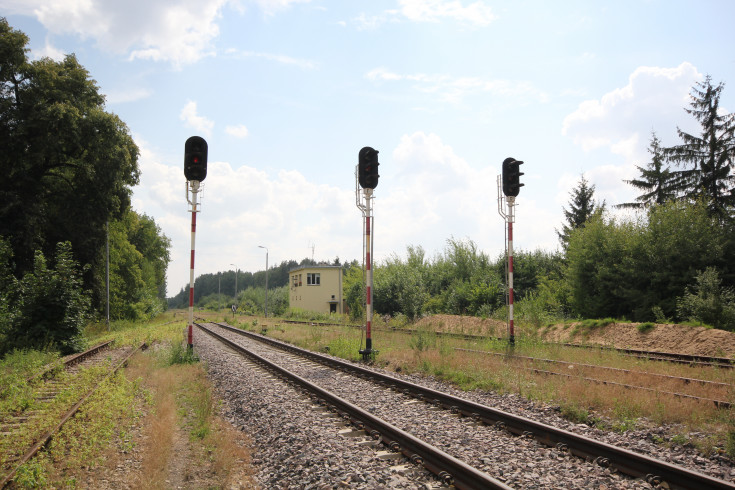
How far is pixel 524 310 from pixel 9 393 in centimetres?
2231

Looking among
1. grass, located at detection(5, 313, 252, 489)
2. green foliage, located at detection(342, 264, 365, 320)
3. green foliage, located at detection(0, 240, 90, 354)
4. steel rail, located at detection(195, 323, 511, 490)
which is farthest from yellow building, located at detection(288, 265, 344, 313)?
steel rail, located at detection(195, 323, 511, 490)

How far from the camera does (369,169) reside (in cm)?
1425

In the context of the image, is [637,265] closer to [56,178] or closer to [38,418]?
[38,418]

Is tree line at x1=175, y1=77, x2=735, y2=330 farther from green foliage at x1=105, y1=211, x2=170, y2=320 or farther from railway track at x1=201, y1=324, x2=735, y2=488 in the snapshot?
green foliage at x1=105, y1=211, x2=170, y2=320

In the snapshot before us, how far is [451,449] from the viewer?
5.39 m

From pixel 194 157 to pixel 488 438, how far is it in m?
12.4


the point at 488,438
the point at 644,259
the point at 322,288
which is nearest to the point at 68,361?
the point at 488,438

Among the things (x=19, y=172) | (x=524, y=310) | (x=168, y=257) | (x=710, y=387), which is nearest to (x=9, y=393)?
(x=710, y=387)

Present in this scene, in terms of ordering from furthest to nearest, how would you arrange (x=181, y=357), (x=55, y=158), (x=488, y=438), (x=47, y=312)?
(x=55, y=158) < (x=47, y=312) < (x=181, y=357) < (x=488, y=438)

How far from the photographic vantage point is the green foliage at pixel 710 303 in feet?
52.6

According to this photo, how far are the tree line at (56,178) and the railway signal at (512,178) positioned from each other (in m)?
16.0

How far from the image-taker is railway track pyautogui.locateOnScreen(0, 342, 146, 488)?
17.8ft

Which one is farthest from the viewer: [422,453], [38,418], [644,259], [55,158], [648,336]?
[55,158]

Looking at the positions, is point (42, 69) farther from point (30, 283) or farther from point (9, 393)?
point (9, 393)
